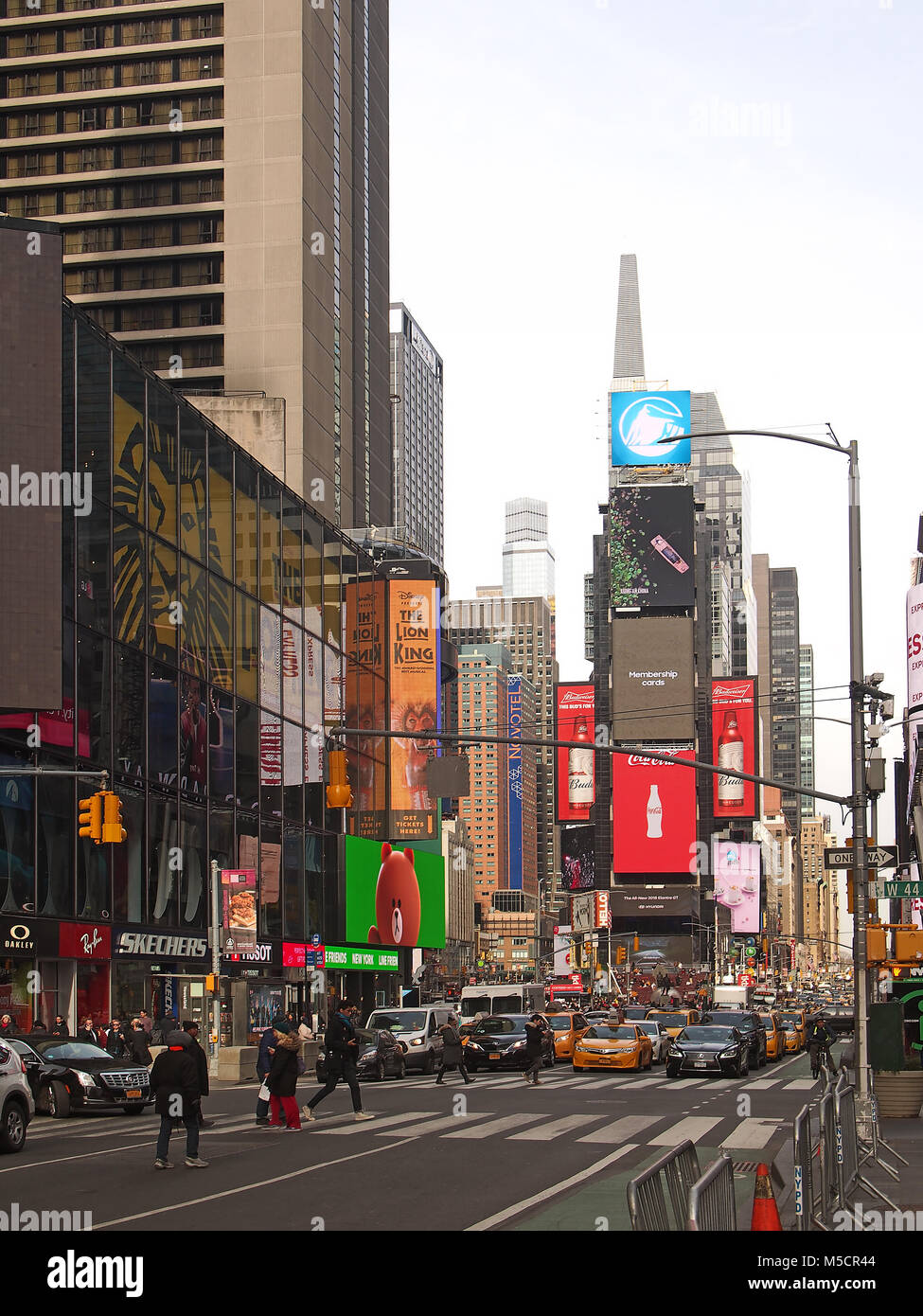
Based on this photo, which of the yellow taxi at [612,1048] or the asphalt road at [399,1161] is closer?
the asphalt road at [399,1161]

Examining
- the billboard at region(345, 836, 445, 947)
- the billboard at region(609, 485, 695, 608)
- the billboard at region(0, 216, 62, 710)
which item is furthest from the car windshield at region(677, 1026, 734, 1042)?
the billboard at region(609, 485, 695, 608)

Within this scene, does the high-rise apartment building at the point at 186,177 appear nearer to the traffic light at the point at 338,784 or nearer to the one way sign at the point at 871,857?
the traffic light at the point at 338,784

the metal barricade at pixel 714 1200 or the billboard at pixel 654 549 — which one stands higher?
the billboard at pixel 654 549

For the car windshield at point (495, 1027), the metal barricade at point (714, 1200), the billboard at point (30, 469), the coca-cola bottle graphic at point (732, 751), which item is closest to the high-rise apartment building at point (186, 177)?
the billboard at point (30, 469)

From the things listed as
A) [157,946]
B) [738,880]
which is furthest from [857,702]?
[738,880]

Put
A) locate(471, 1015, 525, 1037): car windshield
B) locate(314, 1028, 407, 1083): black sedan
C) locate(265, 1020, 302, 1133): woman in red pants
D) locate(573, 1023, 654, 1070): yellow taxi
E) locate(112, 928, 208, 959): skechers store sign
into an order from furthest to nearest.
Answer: locate(112, 928, 208, 959): skechers store sign → locate(471, 1015, 525, 1037): car windshield → locate(573, 1023, 654, 1070): yellow taxi → locate(314, 1028, 407, 1083): black sedan → locate(265, 1020, 302, 1133): woman in red pants

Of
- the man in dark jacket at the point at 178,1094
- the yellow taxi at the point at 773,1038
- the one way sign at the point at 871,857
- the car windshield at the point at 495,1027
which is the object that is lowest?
the yellow taxi at the point at 773,1038

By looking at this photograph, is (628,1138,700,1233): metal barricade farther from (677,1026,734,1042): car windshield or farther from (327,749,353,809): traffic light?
(677,1026,734,1042): car windshield

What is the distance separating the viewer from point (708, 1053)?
3947cm

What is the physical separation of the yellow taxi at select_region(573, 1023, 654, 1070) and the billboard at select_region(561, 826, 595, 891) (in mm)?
147953

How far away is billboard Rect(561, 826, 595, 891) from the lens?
190750 mm

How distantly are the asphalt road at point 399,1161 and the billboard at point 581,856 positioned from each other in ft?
522

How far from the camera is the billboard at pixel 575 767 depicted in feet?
593

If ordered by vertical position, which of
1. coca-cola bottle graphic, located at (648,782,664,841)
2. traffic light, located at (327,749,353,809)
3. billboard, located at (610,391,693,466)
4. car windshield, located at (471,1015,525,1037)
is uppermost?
billboard, located at (610,391,693,466)
